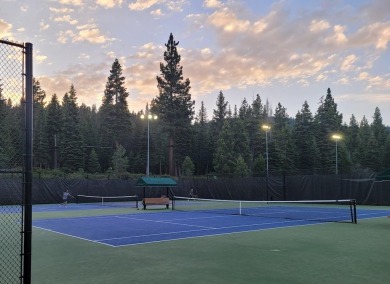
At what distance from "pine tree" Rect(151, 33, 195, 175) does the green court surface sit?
48.1m

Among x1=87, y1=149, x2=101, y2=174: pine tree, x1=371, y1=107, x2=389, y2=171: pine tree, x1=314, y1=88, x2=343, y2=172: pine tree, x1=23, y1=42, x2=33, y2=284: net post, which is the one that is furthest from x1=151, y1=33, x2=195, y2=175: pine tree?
x1=23, y1=42, x2=33, y2=284: net post

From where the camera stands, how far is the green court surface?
6418 mm

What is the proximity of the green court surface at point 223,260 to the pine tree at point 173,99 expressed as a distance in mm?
48113

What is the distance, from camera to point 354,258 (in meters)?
8.05

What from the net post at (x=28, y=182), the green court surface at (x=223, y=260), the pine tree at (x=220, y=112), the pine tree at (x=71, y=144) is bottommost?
the green court surface at (x=223, y=260)

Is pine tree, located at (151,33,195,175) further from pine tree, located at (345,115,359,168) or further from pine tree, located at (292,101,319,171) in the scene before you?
pine tree, located at (345,115,359,168)

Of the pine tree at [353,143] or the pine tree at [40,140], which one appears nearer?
the pine tree at [40,140]

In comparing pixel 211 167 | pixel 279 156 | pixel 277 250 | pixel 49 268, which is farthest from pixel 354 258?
pixel 211 167

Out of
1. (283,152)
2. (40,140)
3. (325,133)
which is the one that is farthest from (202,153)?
(40,140)

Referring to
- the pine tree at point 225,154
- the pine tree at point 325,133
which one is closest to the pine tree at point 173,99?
the pine tree at point 225,154

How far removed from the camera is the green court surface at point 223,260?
21.1ft

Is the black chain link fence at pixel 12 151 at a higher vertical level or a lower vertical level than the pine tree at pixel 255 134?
lower

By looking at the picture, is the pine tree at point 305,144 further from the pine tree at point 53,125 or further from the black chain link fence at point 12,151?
the black chain link fence at point 12,151

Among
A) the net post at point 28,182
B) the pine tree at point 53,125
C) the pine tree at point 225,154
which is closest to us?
the net post at point 28,182
